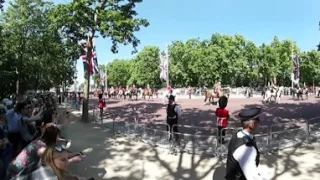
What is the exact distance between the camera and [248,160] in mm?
3648

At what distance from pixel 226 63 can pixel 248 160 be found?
7559 cm

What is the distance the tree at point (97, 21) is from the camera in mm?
20094

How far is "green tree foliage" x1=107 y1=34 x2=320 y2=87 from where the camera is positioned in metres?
78.0

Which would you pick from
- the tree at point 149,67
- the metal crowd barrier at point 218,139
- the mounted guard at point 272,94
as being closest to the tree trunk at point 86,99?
the metal crowd barrier at point 218,139

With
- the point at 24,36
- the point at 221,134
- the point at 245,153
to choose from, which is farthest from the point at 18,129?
the point at 24,36

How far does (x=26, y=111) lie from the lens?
830 cm

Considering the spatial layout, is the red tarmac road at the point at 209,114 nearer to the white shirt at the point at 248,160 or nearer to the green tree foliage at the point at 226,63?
the white shirt at the point at 248,160

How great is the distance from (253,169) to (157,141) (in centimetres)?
897

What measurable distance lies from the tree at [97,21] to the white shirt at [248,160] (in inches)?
668

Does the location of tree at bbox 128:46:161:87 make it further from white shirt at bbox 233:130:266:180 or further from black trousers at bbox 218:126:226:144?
white shirt at bbox 233:130:266:180

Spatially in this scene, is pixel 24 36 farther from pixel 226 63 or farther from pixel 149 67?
pixel 149 67

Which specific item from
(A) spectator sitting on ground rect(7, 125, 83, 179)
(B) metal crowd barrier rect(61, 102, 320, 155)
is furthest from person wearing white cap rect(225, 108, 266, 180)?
(B) metal crowd barrier rect(61, 102, 320, 155)

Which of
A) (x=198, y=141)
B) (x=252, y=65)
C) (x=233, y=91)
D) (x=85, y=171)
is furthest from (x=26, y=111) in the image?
(x=252, y=65)

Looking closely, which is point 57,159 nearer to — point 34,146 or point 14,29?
point 34,146
